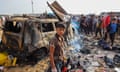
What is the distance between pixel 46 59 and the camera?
1060 cm

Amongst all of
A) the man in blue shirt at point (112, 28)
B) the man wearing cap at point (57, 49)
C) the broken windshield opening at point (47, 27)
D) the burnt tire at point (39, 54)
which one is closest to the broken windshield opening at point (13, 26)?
the broken windshield opening at point (47, 27)

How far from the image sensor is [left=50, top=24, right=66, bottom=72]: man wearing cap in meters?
4.71

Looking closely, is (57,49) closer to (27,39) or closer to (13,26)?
(27,39)

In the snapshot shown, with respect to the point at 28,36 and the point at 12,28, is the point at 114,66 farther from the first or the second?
the point at 12,28

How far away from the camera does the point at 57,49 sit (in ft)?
16.3

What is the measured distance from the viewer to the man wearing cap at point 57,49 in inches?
185

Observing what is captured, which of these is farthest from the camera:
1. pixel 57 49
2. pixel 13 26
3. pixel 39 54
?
pixel 13 26

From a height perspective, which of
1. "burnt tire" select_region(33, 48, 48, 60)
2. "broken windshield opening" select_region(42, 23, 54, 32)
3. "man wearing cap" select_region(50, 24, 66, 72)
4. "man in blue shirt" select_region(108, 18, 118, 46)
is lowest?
"burnt tire" select_region(33, 48, 48, 60)

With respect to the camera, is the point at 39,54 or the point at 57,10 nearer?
the point at 39,54

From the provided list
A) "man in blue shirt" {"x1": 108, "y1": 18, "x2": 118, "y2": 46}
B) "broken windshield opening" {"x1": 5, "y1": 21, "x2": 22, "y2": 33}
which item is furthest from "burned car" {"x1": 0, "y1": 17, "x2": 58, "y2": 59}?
"man in blue shirt" {"x1": 108, "y1": 18, "x2": 118, "y2": 46}

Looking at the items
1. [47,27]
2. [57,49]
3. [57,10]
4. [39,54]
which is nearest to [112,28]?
[57,10]

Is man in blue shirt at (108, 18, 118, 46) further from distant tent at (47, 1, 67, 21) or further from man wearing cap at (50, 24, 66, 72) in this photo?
man wearing cap at (50, 24, 66, 72)

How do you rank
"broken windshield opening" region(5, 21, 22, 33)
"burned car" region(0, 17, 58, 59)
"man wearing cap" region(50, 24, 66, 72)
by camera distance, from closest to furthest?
"man wearing cap" region(50, 24, 66, 72) < "burned car" region(0, 17, 58, 59) < "broken windshield opening" region(5, 21, 22, 33)

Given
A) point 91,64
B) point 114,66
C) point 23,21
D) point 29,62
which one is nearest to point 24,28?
point 23,21
